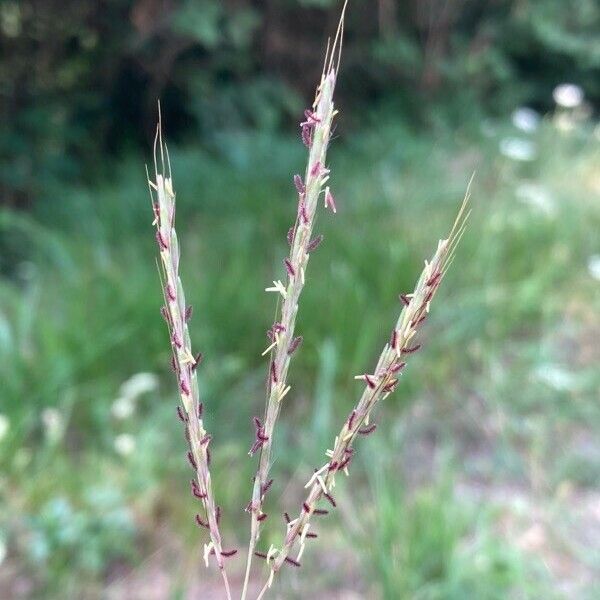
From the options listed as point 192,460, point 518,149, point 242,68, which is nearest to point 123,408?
point 192,460

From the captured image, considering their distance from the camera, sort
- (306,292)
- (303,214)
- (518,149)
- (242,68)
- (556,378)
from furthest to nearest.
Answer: (242,68), (518,149), (306,292), (556,378), (303,214)

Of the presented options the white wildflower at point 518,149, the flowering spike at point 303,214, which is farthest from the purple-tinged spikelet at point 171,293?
the white wildflower at point 518,149

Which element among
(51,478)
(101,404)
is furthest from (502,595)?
(101,404)

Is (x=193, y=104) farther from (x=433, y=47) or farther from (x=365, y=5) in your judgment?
(x=433, y=47)

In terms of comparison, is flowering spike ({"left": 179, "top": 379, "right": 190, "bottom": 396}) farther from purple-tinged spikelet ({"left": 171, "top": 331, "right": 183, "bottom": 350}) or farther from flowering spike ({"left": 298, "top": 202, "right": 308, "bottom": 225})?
flowering spike ({"left": 298, "top": 202, "right": 308, "bottom": 225})

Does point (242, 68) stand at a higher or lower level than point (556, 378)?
higher

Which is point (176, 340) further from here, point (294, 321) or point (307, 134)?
point (307, 134)
